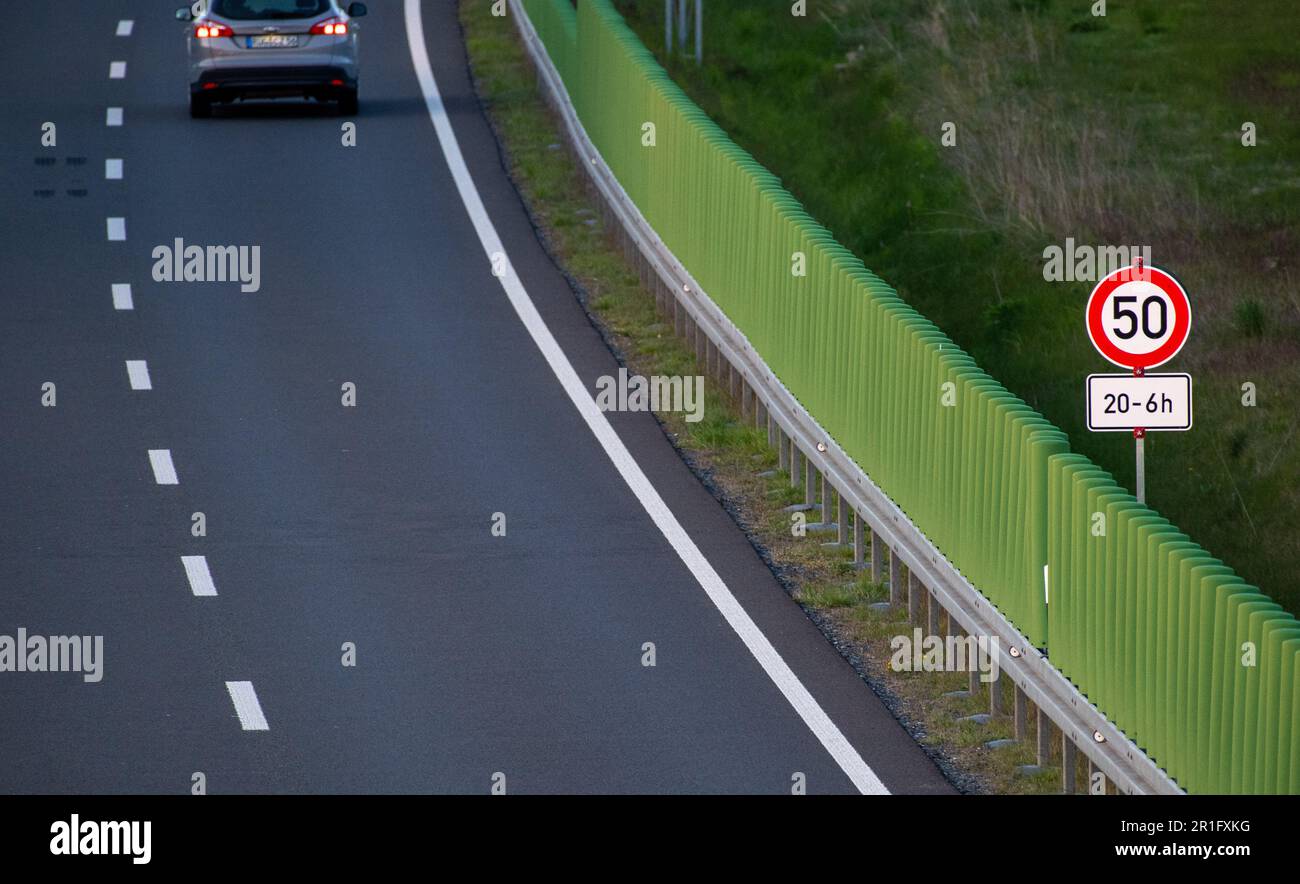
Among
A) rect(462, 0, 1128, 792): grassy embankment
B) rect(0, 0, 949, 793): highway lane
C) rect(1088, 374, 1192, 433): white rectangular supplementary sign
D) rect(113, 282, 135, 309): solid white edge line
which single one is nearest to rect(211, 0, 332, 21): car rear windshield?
rect(462, 0, 1128, 792): grassy embankment

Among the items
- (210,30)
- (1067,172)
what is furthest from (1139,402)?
(210,30)

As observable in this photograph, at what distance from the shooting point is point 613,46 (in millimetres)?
25359

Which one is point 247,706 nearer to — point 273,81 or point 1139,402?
point 1139,402

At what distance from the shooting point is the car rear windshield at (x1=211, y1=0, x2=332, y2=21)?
3142cm

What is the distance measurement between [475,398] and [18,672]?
255 inches

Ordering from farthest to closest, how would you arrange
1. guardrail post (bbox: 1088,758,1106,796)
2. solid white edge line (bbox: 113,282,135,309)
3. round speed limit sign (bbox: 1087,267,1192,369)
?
solid white edge line (bbox: 113,282,135,309) < round speed limit sign (bbox: 1087,267,1192,369) < guardrail post (bbox: 1088,758,1106,796)

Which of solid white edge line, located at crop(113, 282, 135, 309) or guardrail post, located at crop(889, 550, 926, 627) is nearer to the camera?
guardrail post, located at crop(889, 550, 926, 627)

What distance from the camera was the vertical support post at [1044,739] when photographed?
40.6 ft

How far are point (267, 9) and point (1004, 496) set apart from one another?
2028 cm

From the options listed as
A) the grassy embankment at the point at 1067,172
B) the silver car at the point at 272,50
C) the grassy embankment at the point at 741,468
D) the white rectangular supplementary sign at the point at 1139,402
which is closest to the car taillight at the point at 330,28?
the silver car at the point at 272,50

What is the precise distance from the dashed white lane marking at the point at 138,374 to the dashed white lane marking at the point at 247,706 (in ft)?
24.1

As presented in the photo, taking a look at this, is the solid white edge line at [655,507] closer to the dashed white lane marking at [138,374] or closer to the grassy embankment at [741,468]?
the grassy embankment at [741,468]

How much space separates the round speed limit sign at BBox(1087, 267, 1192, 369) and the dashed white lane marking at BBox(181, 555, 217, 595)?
224 inches

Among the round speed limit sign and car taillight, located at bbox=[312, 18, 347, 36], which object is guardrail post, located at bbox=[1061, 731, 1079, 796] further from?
car taillight, located at bbox=[312, 18, 347, 36]
